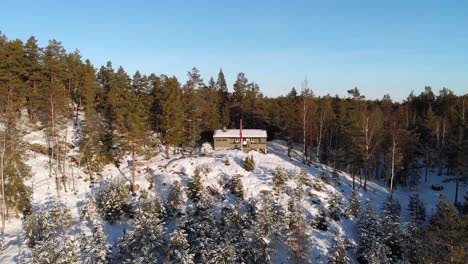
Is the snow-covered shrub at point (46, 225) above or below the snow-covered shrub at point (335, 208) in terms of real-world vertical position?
above

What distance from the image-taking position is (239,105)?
218ft

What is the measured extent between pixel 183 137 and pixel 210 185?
13178 millimetres

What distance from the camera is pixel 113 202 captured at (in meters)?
29.5

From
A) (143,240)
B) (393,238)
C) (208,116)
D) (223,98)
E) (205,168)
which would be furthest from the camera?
(223,98)

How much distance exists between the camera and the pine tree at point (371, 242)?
23.9m

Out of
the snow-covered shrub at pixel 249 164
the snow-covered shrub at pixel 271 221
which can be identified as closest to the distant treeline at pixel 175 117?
the snow-covered shrub at pixel 249 164

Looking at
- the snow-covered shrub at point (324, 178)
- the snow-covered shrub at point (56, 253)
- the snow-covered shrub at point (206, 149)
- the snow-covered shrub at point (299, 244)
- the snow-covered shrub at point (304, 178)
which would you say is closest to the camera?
the snow-covered shrub at point (56, 253)

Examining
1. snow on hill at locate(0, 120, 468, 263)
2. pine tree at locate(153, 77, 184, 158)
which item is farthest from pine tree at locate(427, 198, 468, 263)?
pine tree at locate(153, 77, 184, 158)

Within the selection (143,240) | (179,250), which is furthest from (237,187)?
(143,240)

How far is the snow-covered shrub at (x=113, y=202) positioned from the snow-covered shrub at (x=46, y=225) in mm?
3211

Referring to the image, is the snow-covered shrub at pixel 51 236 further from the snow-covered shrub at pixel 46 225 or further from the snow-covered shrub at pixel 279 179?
the snow-covered shrub at pixel 279 179

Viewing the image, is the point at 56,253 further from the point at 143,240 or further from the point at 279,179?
the point at 279,179

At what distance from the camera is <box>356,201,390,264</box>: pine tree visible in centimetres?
2386

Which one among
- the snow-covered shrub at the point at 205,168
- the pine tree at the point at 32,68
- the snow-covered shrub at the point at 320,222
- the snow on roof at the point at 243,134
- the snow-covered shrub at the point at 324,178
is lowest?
the snow-covered shrub at the point at 320,222
